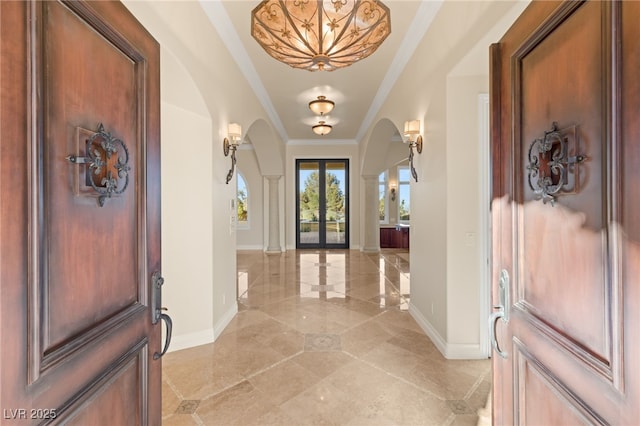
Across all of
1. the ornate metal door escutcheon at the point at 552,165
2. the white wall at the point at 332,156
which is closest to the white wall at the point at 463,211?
the ornate metal door escutcheon at the point at 552,165

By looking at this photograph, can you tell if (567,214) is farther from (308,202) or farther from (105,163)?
(308,202)

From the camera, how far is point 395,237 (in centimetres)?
1273

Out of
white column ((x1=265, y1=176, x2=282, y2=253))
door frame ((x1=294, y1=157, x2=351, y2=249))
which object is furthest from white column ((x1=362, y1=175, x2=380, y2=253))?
white column ((x1=265, y1=176, x2=282, y2=253))

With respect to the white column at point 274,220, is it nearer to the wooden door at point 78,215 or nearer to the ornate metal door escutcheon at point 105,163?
the wooden door at point 78,215

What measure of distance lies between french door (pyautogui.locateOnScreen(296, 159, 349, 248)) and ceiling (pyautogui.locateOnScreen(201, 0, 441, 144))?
6.97ft

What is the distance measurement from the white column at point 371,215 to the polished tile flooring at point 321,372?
449 cm

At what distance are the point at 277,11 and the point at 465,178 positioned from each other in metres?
2.21

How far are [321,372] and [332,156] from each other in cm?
773

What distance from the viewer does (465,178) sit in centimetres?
288

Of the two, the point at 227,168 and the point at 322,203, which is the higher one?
the point at 227,168

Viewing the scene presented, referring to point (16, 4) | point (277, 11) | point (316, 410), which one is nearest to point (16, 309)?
point (16, 4)

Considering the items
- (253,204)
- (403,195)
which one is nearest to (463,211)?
(253,204)

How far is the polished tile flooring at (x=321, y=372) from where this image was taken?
212 cm

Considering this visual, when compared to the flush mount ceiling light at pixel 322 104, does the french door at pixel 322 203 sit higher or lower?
lower
